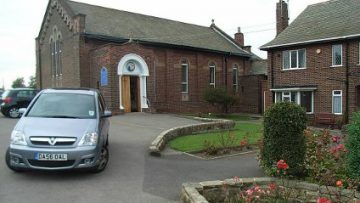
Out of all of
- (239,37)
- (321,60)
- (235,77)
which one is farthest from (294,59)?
(239,37)

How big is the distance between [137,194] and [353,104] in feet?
66.7

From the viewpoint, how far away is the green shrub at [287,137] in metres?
6.88

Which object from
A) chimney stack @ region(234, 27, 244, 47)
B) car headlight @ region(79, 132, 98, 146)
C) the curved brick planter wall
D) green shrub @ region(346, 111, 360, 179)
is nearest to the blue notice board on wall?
the curved brick planter wall

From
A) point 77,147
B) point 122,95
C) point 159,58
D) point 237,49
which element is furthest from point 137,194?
point 237,49

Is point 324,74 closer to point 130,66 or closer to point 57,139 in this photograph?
point 130,66

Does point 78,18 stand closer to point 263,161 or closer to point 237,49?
point 237,49

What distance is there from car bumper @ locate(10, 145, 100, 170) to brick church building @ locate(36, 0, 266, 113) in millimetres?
16255

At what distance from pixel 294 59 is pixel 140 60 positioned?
35.8 ft

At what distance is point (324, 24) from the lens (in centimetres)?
2623

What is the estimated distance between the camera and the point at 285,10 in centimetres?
3206

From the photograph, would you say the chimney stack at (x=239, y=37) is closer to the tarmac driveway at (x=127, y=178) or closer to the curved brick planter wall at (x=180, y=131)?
the curved brick planter wall at (x=180, y=131)

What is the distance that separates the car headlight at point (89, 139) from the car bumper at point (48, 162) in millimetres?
129

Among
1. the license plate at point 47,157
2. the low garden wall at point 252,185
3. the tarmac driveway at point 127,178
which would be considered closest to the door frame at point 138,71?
the tarmac driveway at point 127,178

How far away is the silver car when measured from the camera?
7.23m
